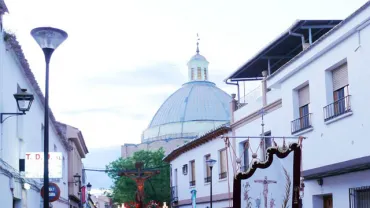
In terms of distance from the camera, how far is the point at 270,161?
28.6 ft

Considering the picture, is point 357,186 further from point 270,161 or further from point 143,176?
point 143,176

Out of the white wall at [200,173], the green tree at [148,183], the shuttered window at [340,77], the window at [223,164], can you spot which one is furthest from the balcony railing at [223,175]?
the green tree at [148,183]

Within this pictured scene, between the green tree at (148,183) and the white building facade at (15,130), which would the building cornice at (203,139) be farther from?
the green tree at (148,183)

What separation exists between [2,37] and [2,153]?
242 cm


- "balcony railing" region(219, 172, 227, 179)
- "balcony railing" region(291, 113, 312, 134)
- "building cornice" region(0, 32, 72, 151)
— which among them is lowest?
"balcony railing" region(219, 172, 227, 179)

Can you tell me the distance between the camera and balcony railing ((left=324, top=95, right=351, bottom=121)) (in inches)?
504

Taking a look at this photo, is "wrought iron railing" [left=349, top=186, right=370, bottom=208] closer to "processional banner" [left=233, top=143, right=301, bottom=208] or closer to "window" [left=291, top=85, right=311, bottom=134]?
"window" [left=291, top=85, right=311, bottom=134]

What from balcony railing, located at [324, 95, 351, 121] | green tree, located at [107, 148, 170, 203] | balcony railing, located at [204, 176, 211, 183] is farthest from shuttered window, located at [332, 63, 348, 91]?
green tree, located at [107, 148, 170, 203]

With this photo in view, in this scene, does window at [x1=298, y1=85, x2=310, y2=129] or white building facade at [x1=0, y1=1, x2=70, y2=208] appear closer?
white building facade at [x1=0, y1=1, x2=70, y2=208]

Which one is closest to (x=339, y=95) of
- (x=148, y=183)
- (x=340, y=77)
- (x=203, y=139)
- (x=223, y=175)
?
(x=340, y=77)

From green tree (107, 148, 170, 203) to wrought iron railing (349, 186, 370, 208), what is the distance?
3058 centimetres

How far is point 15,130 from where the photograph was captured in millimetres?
14898

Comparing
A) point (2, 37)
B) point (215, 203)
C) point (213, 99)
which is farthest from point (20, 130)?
point (213, 99)

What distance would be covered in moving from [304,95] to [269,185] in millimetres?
7236
